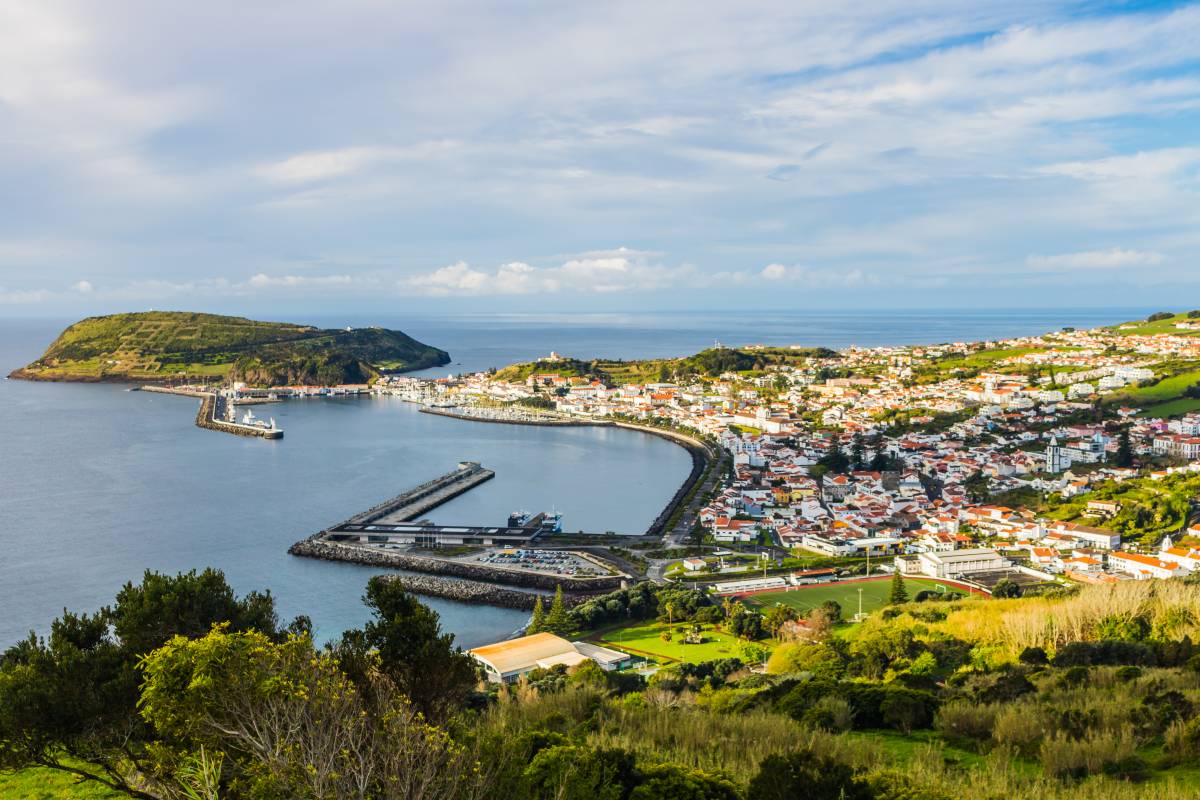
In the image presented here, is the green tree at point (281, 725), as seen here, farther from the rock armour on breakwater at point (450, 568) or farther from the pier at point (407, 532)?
the pier at point (407, 532)

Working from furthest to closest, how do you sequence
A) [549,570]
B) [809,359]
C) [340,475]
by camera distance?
[809,359]
[340,475]
[549,570]

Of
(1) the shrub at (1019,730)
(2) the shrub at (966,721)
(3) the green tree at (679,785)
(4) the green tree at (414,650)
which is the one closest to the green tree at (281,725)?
(3) the green tree at (679,785)

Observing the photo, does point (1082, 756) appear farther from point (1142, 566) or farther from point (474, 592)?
point (1142, 566)

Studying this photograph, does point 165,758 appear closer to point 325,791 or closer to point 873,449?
point 325,791

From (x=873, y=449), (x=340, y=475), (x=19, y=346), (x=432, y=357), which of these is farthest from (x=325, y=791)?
(x=19, y=346)

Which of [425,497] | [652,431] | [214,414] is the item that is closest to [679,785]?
[425,497]

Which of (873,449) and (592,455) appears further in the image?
(592,455)
